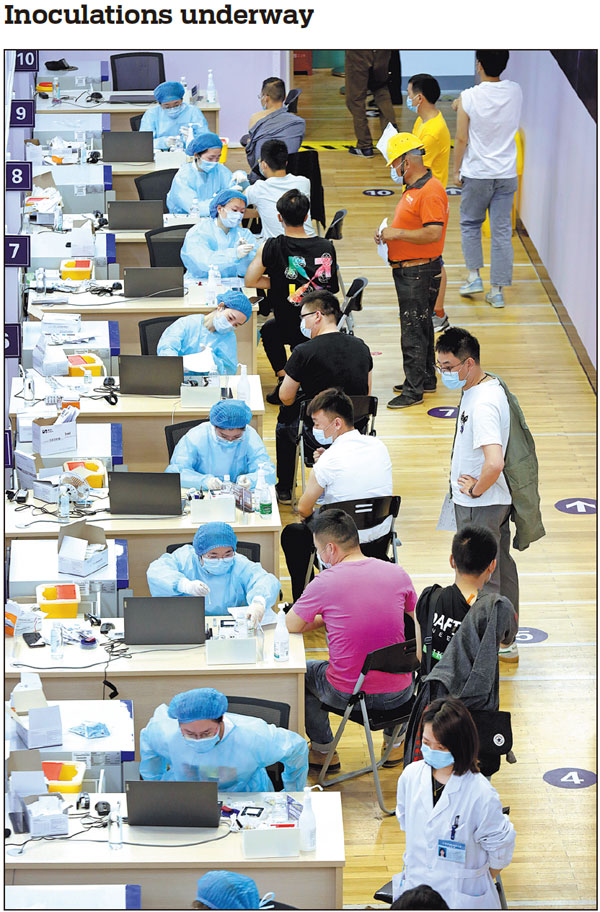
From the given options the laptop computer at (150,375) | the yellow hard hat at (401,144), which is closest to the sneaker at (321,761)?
the laptop computer at (150,375)

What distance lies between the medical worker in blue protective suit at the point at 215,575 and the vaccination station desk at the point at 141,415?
65.5 inches

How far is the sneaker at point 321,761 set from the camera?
6152 mm

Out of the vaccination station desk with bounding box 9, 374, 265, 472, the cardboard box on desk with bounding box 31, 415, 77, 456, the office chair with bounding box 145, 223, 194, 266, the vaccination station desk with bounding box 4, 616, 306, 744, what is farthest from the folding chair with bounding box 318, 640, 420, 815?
the office chair with bounding box 145, 223, 194, 266

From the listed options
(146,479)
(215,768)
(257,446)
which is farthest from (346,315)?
(215,768)

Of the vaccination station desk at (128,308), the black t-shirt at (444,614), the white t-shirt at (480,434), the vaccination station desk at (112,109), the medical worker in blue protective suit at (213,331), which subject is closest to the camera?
the black t-shirt at (444,614)

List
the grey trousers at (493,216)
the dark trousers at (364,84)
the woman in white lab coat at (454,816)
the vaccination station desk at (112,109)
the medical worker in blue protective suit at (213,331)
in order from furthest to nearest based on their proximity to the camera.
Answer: the dark trousers at (364,84) < the vaccination station desk at (112,109) < the grey trousers at (493,216) < the medical worker in blue protective suit at (213,331) < the woman in white lab coat at (454,816)

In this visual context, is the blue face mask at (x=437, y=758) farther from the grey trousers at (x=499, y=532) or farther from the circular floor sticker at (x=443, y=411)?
the circular floor sticker at (x=443, y=411)

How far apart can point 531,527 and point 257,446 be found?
1.55m

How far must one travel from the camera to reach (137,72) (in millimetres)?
13492

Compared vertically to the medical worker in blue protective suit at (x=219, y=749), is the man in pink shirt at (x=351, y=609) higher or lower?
higher

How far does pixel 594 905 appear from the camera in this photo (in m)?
5.38

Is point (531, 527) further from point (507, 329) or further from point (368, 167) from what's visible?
point (368, 167)

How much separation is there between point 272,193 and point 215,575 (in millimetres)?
4458

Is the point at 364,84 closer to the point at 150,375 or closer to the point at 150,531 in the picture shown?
the point at 150,375
